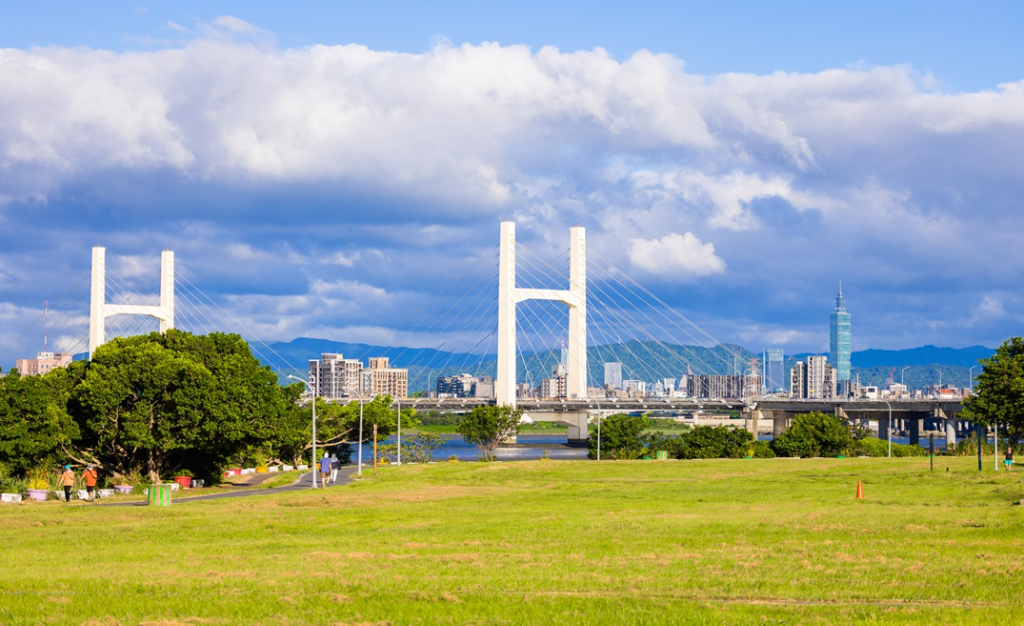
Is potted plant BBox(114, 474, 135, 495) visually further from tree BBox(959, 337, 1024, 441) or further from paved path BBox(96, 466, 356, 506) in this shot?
tree BBox(959, 337, 1024, 441)

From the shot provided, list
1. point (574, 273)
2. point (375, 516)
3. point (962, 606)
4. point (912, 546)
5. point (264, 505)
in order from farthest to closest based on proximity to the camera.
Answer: point (574, 273) < point (264, 505) < point (375, 516) < point (912, 546) < point (962, 606)

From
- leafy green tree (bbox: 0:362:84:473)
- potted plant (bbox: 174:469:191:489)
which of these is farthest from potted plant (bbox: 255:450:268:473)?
leafy green tree (bbox: 0:362:84:473)

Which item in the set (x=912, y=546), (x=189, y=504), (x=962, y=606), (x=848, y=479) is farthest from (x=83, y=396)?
(x=962, y=606)

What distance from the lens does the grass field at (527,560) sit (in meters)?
15.3

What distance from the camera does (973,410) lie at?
54.5m

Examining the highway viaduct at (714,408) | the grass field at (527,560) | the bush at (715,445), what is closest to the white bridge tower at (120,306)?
the highway viaduct at (714,408)

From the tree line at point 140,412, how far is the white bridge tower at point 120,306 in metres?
53.7

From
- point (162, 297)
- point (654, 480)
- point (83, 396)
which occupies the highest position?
point (162, 297)

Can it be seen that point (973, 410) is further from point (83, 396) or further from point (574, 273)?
point (574, 273)

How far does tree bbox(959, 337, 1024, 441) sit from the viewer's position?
52275mm

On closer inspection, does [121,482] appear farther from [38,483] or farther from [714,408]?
[714,408]

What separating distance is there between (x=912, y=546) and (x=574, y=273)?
3415 inches

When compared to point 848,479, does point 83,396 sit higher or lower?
higher

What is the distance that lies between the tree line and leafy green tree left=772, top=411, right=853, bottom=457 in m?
43.8
